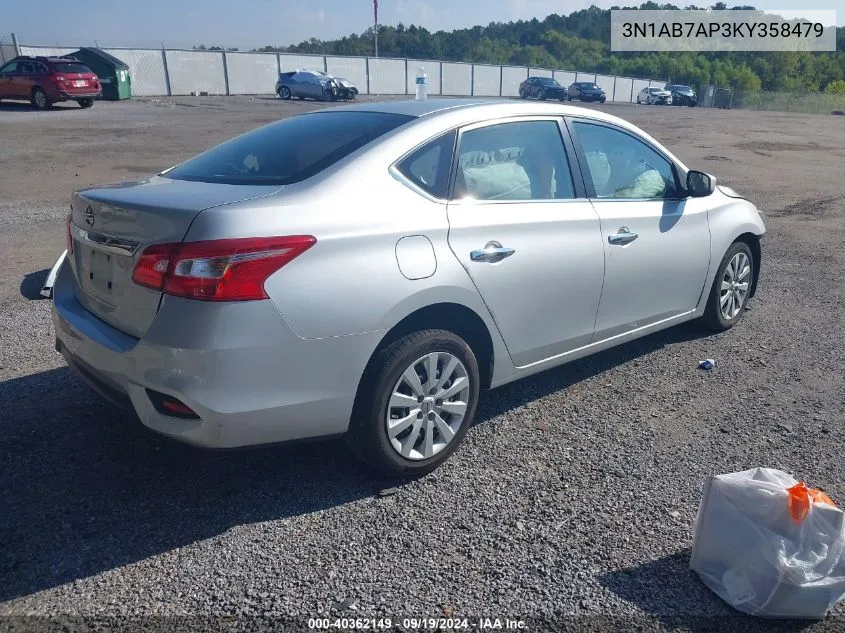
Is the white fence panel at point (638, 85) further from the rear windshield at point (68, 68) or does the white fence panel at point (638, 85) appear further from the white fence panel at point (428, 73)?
the rear windshield at point (68, 68)

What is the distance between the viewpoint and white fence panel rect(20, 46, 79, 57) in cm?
3666

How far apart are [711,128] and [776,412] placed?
2704 centimetres

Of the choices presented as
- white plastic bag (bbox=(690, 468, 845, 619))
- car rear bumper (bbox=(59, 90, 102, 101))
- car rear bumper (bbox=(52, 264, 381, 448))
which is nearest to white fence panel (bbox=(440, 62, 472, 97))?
car rear bumper (bbox=(59, 90, 102, 101))

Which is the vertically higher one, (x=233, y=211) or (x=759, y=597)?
(x=233, y=211)

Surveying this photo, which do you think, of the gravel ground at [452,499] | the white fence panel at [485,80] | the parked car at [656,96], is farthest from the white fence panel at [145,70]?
the gravel ground at [452,499]

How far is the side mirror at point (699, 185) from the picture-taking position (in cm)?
482

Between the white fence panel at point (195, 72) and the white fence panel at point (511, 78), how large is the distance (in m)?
28.4

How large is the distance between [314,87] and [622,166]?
125 ft

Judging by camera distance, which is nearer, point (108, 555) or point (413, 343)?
point (108, 555)

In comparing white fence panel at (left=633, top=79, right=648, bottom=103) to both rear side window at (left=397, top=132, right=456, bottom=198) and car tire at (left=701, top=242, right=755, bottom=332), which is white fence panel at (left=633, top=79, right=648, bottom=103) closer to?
car tire at (left=701, top=242, right=755, bottom=332)

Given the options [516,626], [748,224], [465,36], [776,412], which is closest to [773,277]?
[748,224]

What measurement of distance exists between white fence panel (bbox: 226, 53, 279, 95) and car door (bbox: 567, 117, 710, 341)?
47.8 metres

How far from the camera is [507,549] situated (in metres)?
2.94

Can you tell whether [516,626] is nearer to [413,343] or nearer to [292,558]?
[292,558]
